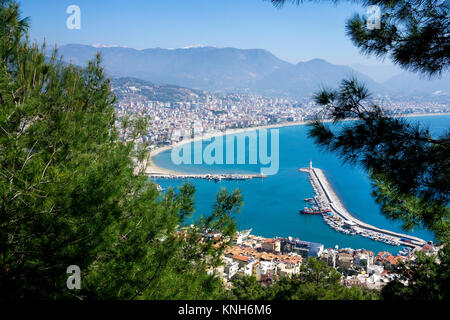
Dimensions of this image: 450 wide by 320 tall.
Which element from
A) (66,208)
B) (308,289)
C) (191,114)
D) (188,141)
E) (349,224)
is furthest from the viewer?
(191,114)

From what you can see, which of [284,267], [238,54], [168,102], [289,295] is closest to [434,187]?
[289,295]

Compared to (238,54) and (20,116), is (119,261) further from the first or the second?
(238,54)

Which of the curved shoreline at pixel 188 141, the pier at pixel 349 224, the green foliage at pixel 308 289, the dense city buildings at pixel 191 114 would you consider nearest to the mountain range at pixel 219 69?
the dense city buildings at pixel 191 114

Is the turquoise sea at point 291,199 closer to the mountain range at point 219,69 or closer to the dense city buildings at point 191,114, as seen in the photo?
the dense city buildings at point 191,114

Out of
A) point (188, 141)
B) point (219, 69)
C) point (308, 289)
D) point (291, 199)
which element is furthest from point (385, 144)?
point (219, 69)

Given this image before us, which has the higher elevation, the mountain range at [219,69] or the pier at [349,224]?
the mountain range at [219,69]

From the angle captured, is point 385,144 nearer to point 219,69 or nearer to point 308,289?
point 308,289
